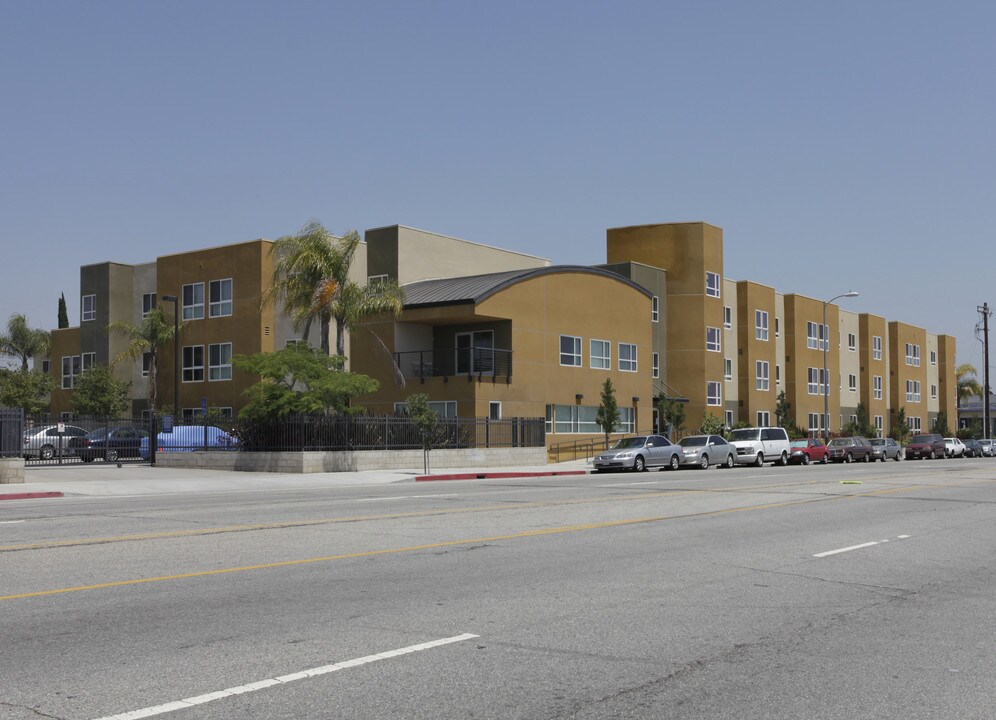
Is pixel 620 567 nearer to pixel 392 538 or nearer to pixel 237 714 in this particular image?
pixel 392 538

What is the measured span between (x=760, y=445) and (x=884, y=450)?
47.4ft

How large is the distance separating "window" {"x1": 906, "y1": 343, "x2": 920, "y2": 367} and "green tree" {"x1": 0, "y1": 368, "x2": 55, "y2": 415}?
70.2m

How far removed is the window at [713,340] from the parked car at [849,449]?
32.5ft

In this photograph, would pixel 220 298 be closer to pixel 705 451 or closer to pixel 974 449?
pixel 705 451

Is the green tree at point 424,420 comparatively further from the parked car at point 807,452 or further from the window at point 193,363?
the parked car at point 807,452

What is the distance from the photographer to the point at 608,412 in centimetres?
4944

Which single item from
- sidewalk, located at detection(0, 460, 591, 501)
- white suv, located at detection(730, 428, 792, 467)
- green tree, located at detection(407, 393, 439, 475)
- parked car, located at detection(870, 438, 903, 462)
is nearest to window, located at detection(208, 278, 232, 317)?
sidewalk, located at detection(0, 460, 591, 501)

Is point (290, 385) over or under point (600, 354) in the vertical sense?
under

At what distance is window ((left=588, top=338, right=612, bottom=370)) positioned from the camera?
52.1 m

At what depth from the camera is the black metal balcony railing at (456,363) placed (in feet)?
152

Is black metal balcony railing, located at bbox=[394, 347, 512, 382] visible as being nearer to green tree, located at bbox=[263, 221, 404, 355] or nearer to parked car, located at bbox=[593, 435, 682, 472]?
green tree, located at bbox=[263, 221, 404, 355]

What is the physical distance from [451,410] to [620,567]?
35.5m

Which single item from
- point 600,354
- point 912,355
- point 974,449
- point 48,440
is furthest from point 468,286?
point 912,355

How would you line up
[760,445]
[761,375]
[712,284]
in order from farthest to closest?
[761,375]
[712,284]
[760,445]
